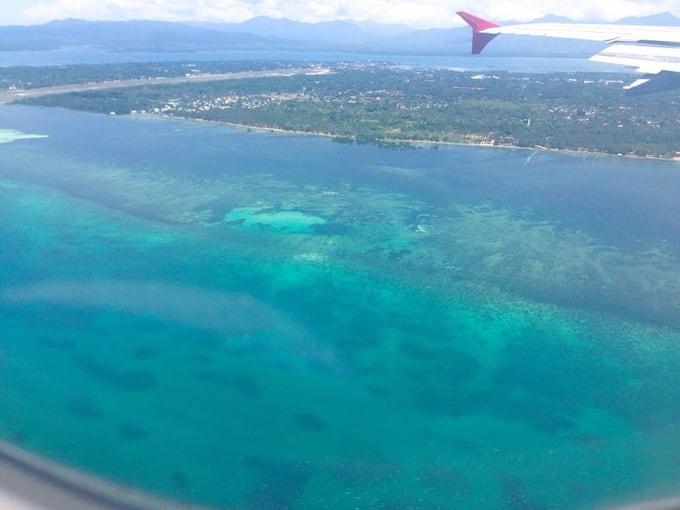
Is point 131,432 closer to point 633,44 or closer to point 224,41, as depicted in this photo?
point 633,44

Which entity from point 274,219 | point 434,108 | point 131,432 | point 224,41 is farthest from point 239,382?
point 224,41

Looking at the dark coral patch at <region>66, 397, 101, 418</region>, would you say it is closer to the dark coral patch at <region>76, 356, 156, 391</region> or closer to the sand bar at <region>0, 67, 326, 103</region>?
the dark coral patch at <region>76, 356, 156, 391</region>

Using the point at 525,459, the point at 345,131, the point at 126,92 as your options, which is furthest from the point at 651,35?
the point at 126,92

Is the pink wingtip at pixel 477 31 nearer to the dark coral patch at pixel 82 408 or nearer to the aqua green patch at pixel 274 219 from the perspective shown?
the aqua green patch at pixel 274 219

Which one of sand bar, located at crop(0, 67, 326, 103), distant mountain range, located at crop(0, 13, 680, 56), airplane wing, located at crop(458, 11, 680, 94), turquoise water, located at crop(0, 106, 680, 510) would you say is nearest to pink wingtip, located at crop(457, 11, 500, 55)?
airplane wing, located at crop(458, 11, 680, 94)

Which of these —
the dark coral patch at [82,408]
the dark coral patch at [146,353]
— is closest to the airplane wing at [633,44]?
the dark coral patch at [146,353]

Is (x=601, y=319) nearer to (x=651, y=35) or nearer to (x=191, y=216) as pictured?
(x=651, y=35)
